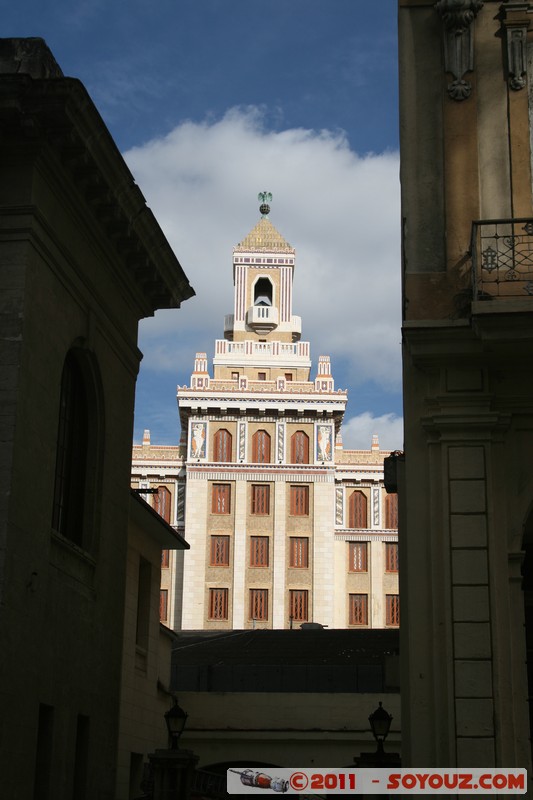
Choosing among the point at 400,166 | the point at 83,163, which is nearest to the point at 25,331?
the point at 83,163

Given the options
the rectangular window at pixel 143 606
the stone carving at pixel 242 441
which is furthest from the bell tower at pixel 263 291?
the rectangular window at pixel 143 606

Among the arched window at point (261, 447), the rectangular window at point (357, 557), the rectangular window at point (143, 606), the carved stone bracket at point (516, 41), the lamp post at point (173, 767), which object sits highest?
the arched window at point (261, 447)

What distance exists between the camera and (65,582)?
53.5 feet

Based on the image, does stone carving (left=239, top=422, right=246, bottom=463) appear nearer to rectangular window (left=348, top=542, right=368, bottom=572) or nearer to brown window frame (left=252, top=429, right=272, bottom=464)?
brown window frame (left=252, top=429, right=272, bottom=464)

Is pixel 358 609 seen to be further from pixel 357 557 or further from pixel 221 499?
pixel 221 499

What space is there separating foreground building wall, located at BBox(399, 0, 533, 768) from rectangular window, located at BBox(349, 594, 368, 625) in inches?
2412

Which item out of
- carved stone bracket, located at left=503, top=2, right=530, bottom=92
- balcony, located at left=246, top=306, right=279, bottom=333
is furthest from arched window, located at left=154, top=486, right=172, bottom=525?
carved stone bracket, located at left=503, top=2, right=530, bottom=92

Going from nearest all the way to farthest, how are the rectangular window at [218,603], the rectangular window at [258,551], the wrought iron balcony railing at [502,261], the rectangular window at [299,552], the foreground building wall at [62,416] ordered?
the wrought iron balcony railing at [502,261], the foreground building wall at [62,416], the rectangular window at [218,603], the rectangular window at [258,551], the rectangular window at [299,552]

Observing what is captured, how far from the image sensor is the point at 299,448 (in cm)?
7881

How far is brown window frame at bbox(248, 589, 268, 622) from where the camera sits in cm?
7519

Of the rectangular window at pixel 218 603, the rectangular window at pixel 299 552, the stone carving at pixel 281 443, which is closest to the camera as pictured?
the rectangular window at pixel 218 603

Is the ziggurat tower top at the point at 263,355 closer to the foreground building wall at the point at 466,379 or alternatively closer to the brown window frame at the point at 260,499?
the brown window frame at the point at 260,499

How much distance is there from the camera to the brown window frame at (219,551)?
76.6 meters

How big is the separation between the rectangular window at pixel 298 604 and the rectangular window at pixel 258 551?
8.67 ft
